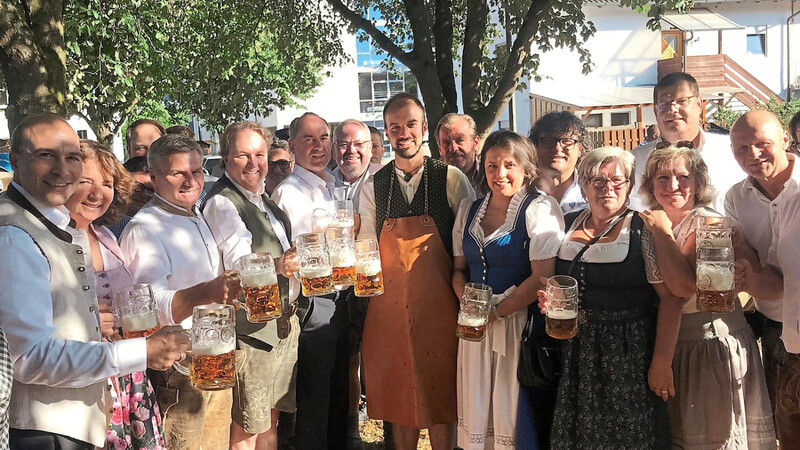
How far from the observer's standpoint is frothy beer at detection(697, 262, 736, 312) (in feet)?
7.91

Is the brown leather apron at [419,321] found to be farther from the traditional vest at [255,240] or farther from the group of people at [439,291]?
the traditional vest at [255,240]

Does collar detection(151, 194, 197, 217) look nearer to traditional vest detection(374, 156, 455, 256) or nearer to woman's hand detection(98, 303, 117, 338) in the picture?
woman's hand detection(98, 303, 117, 338)

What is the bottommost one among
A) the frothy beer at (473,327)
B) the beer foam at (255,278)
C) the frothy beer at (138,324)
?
the frothy beer at (473,327)

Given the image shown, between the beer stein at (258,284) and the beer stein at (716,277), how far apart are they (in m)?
1.63

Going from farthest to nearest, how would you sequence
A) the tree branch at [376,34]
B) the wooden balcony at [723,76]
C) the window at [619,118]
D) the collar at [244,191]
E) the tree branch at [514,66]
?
1. the window at [619,118]
2. the wooden balcony at [723,76]
3. the tree branch at [376,34]
4. the tree branch at [514,66]
5. the collar at [244,191]

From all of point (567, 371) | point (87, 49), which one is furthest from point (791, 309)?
point (87, 49)

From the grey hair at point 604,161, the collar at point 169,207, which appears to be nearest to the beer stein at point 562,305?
the grey hair at point 604,161

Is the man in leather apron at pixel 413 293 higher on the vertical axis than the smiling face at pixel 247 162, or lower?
lower

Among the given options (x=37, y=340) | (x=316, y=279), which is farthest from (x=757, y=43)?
(x=37, y=340)

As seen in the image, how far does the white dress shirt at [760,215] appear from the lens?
2748mm

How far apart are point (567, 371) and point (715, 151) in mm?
1614

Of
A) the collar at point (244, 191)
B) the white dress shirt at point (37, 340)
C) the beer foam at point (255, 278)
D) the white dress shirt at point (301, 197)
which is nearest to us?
the white dress shirt at point (37, 340)

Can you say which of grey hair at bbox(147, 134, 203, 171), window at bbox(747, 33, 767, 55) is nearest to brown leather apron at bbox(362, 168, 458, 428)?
grey hair at bbox(147, 134, 203, 171)

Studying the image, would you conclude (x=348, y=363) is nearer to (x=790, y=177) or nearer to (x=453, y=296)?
(x=453, y=296)
